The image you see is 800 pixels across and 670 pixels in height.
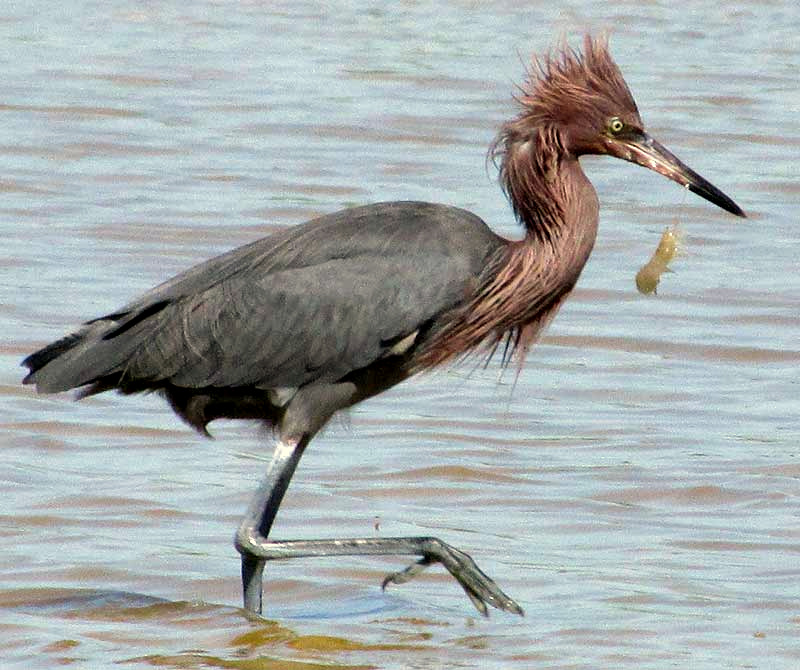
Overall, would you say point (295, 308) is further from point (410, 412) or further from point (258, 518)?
point (410, 412)

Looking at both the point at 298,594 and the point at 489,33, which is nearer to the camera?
the point at 298,594

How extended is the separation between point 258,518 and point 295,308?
81 cm

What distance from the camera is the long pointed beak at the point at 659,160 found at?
780 cm

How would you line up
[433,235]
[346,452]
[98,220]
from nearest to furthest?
[433,235] → [346,452] → [98,220]

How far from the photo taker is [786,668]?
22.9ft

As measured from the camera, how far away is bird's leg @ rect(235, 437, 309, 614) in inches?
303

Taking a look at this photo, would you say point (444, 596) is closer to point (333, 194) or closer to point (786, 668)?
point (786, 668)

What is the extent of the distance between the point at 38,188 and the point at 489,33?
7046 mm

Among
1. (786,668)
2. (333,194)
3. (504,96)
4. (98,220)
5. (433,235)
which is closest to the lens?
(786,668)

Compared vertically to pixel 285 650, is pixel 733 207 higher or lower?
higher

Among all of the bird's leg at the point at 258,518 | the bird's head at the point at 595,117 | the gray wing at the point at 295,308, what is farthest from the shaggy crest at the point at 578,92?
the bird's leg at the point at 258,518

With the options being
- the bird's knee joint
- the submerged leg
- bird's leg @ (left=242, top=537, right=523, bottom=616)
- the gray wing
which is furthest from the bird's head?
the bird's knee joint

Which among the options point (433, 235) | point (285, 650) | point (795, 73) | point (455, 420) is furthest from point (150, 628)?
point (795, 73)

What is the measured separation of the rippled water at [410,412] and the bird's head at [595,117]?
1.58 meters
